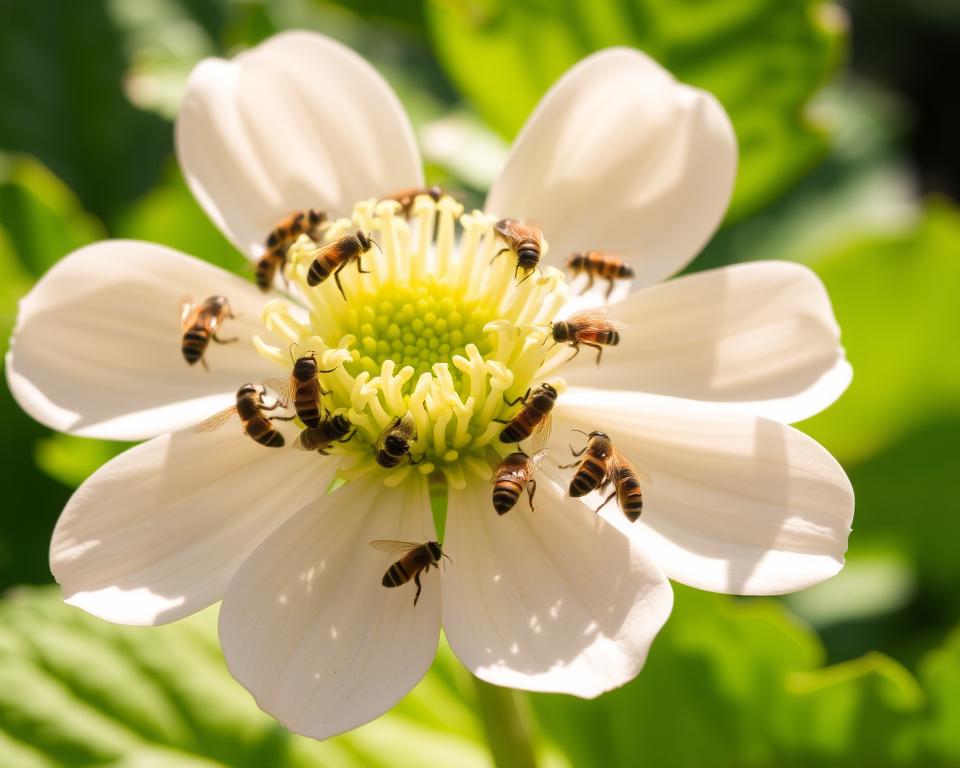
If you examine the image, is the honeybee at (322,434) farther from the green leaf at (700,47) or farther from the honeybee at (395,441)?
the green leaf at (700,47)

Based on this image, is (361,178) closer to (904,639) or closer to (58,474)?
(58,474)

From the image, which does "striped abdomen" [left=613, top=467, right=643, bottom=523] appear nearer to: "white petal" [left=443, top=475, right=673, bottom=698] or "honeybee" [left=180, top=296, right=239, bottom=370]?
"white petal" [left=443, top=475, right=673, bottom=698]

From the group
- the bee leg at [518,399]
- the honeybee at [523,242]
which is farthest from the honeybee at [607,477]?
the honeybee at [523,242]

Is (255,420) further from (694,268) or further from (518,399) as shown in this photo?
(694,268)

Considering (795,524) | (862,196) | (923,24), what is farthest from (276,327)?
(923,24)

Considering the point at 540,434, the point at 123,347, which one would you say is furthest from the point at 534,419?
the point at 123,347

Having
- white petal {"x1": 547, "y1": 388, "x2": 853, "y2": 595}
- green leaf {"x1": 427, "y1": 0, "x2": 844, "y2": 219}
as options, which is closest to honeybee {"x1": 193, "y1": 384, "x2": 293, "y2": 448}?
white petal {"x1": 547, "y1": 388, "x2": 853, "y2": 595}

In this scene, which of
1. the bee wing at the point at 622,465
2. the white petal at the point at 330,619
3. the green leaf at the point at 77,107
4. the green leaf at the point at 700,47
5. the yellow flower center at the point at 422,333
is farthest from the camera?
the green leaf at the point at 77,107
